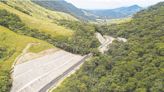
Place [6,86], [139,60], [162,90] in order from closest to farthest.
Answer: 1. [162,90]
2. [6,86]
3. [139,60]

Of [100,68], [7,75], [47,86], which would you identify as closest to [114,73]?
[100,68]

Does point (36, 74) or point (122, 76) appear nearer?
point (122, 76)

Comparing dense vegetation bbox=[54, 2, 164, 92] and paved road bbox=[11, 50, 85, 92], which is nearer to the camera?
dense vegetation bbox=[54, 2, 164, 92]

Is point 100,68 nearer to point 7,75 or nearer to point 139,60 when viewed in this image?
point 139,60

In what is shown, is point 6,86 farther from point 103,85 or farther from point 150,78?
point 150,78

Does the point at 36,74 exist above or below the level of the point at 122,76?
above

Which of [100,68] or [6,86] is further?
[100,68]

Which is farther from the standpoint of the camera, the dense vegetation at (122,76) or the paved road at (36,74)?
the paved road at (36,74)

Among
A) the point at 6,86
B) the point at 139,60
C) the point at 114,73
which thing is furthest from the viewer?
the point at 139,60

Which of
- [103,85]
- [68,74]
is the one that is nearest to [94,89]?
[103,85]
